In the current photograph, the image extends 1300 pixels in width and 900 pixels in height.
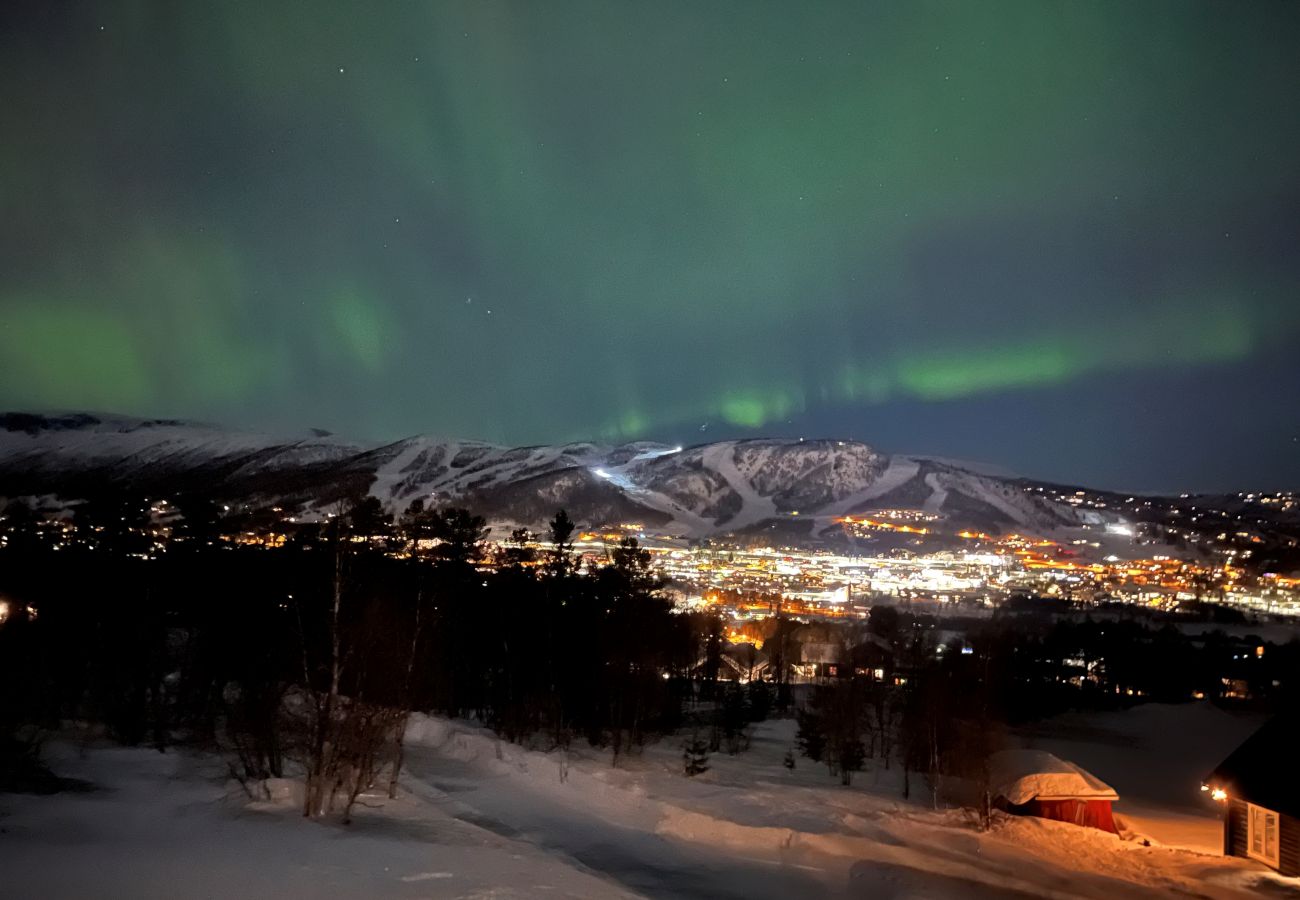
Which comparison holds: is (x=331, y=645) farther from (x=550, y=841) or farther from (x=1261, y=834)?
(x=1261, y=834)

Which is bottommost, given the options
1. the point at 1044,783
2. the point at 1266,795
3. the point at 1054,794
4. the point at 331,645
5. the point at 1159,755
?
the point at 1159,755

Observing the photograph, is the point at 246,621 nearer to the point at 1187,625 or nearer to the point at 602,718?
the point at 602,718

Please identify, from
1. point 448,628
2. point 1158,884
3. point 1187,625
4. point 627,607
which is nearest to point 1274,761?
point 1158,884

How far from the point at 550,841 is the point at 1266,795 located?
15.4 metres

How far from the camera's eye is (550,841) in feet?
47.4

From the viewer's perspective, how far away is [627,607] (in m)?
33.6

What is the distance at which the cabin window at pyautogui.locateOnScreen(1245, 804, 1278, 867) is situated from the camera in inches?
703

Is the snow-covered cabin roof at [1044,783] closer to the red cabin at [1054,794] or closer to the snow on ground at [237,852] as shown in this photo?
the red cabin at [1054,794]

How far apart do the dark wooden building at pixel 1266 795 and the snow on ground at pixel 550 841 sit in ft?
2.93

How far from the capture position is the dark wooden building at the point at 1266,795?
17.4 metres

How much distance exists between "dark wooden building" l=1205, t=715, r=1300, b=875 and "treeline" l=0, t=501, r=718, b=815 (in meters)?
15.6

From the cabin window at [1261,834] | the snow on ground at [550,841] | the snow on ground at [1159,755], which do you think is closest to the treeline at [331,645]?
the snow on ground at [550,841]

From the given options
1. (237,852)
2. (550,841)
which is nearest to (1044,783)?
(550,841)

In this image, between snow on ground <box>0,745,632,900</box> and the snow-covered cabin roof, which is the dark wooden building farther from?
snow on ground <box>0,745,632,900</box>
